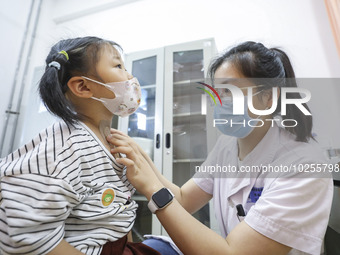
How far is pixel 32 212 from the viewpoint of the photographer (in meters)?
0.45

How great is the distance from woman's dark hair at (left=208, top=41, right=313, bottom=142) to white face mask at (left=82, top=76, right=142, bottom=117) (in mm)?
440

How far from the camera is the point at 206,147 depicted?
75.7 inches

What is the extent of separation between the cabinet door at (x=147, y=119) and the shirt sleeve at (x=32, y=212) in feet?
4.89

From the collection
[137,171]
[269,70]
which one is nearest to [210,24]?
[269,70]

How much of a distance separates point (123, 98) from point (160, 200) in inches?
15.9

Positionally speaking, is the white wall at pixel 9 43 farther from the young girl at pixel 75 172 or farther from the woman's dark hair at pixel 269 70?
the woman's dark hair at pixel 269 70

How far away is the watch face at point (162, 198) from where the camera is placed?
62 cm

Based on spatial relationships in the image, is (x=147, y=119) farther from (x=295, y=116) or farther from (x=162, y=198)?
(x=162, y=198)

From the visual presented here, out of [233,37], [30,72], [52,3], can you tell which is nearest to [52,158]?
[233,37]

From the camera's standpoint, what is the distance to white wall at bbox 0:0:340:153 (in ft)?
6.48

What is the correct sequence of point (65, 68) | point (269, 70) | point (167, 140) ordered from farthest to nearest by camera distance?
point (167, 140)
point (269, 70)
point (65, 68)

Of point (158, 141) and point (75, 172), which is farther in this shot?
point (158, 141)

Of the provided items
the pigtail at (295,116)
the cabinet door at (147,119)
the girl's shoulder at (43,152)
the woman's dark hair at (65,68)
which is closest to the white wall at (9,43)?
the cabinet door at (147,119)

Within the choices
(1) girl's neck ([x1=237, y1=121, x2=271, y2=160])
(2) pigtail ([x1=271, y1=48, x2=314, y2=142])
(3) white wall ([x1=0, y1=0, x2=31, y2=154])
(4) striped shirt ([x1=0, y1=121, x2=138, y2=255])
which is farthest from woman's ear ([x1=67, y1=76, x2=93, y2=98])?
(3) white wall ([x1=0, y1=0, x2=31, y2=154])
